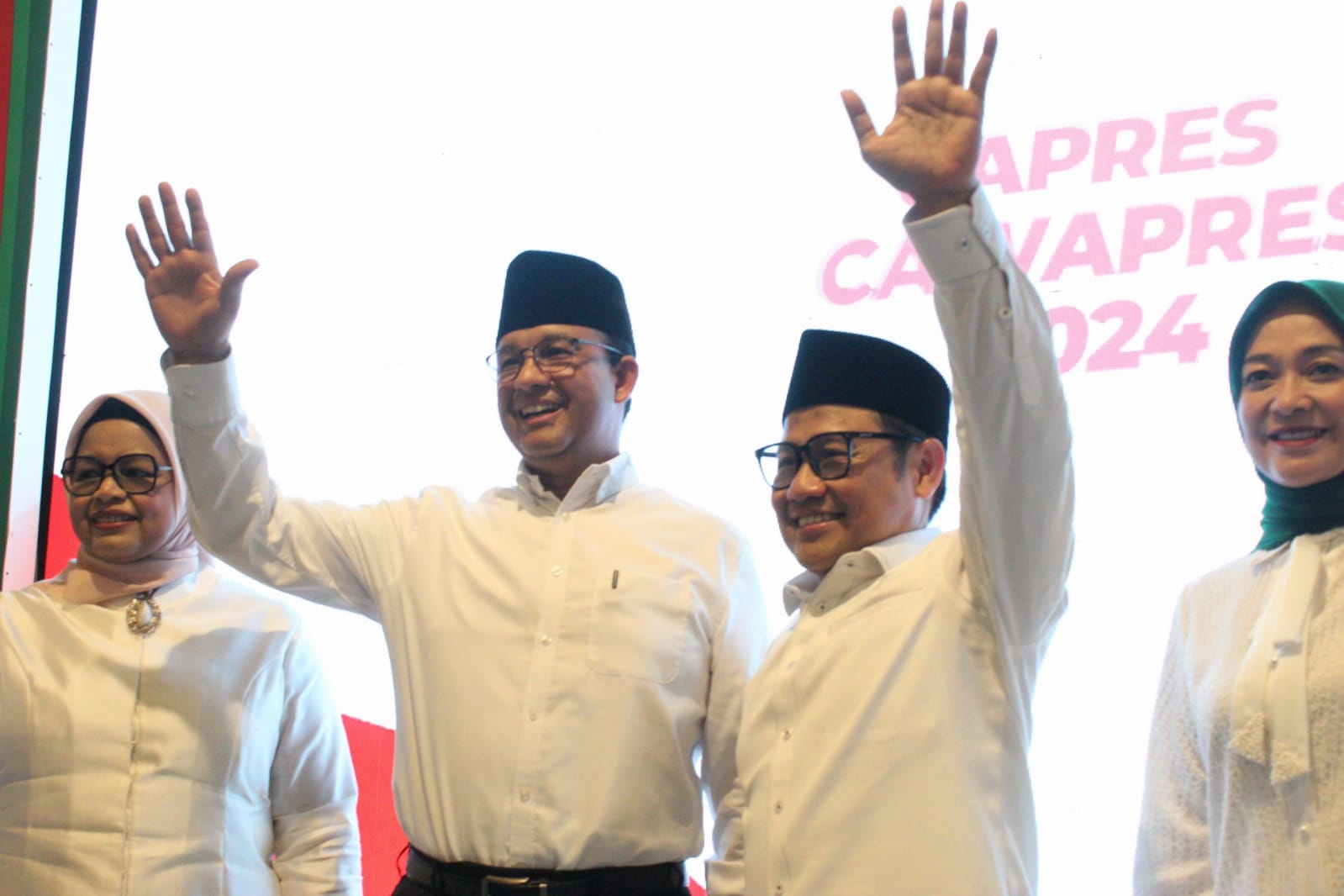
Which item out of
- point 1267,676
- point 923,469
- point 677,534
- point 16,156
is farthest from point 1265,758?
point 16,156

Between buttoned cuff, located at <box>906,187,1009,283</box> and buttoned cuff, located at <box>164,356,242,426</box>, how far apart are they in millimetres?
1117

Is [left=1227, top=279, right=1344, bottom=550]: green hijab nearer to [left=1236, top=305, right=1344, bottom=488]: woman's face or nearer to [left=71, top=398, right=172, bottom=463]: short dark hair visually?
[left=1236, top=305, right=1344, bottom=488]: woman's face

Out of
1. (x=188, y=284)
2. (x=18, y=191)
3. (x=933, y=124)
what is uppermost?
(x=18, y=191)

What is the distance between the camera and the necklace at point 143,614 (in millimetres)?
2240

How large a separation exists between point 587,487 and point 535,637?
0.29m

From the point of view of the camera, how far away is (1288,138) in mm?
2201

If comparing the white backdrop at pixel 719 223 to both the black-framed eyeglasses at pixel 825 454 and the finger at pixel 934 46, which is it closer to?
the black-framed eyeglasses at pixel 825 454

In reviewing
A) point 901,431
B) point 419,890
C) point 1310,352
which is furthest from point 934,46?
point 419,890

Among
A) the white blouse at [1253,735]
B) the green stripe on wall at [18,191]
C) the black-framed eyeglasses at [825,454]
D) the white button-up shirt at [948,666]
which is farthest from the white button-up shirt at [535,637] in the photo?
the green stripe on wall at [18,191]

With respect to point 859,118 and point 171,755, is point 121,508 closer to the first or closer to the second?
point 171,755

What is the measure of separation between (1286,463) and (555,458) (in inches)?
43.9

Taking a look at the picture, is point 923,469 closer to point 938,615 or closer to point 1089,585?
point 938,615

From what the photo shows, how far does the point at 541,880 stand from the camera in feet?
6.08

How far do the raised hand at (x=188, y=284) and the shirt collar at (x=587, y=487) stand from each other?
0.54 meters
